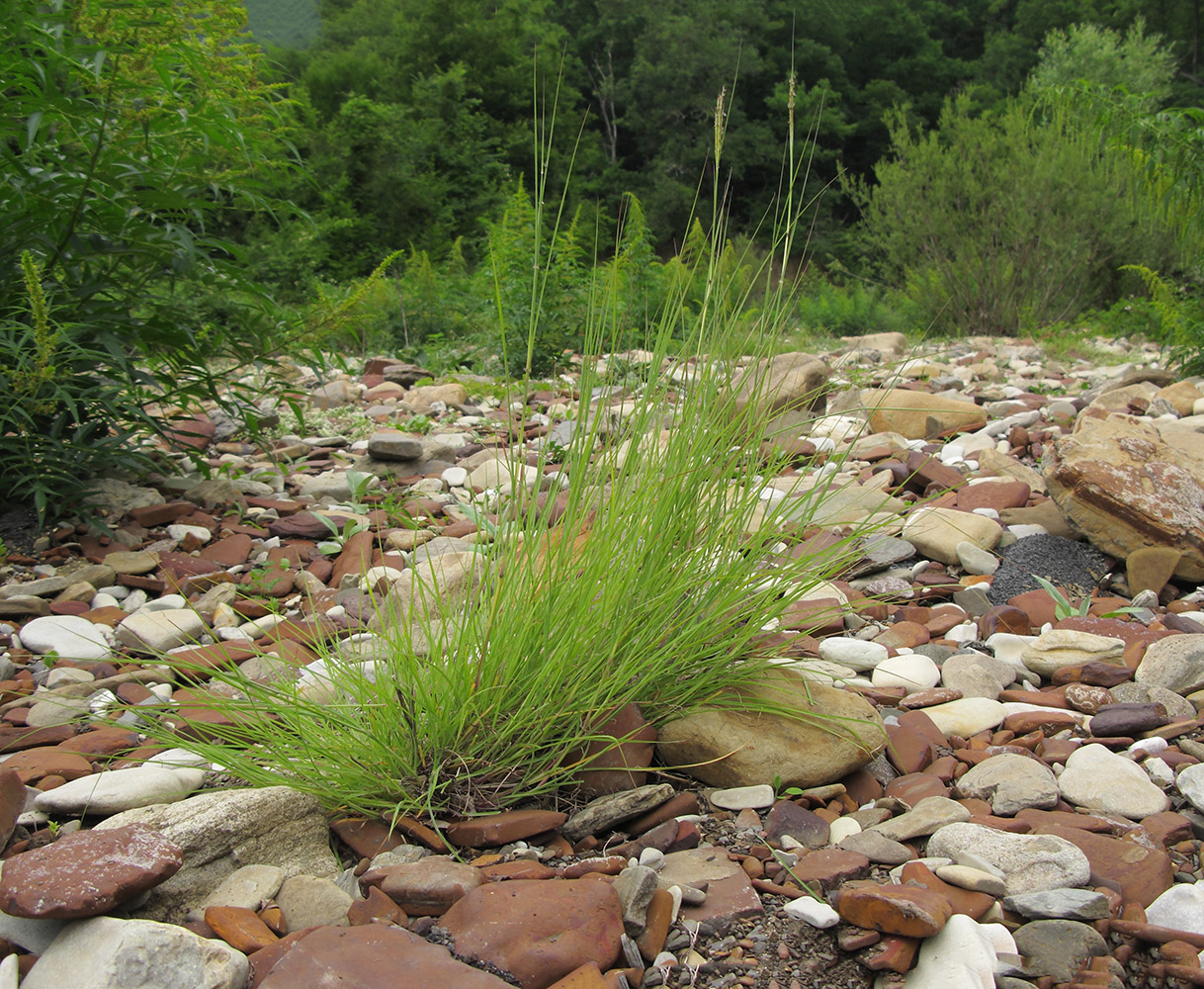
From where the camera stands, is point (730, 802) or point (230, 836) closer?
point (230, 836)

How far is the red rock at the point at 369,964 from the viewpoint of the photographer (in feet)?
3.06

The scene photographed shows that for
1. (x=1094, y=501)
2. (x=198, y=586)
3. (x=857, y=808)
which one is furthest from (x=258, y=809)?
(x=1094, y=501)

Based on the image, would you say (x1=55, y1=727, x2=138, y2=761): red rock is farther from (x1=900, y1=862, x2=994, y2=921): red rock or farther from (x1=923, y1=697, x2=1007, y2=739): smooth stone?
(x1=923, y1=697, x2=1007, y2=739): smooth stone

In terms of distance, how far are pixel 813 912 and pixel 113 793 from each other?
42.5 inches

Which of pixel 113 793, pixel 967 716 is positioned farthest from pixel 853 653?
pixel 113 793

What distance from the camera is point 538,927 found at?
1032 mm

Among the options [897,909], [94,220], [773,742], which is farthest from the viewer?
[94,220]

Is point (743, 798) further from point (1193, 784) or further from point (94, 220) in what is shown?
point (94, 220)

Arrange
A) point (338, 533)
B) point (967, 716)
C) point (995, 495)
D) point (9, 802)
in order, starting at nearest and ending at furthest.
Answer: point (9, 802), point (967, 716), point (338, 533), point (995, 495)

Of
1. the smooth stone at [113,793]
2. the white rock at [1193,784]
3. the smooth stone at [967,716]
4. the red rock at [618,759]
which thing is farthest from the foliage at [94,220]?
the white rock at [1193,784]

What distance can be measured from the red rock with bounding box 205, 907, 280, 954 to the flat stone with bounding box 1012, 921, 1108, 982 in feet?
3.16

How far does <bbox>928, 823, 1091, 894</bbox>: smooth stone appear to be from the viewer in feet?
3.92

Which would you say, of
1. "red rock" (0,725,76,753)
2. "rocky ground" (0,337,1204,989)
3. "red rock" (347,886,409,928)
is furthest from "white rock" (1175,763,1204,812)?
"red rock" (0,725,76,753)

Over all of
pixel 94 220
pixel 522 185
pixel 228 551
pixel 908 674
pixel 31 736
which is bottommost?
pixel 228 551
